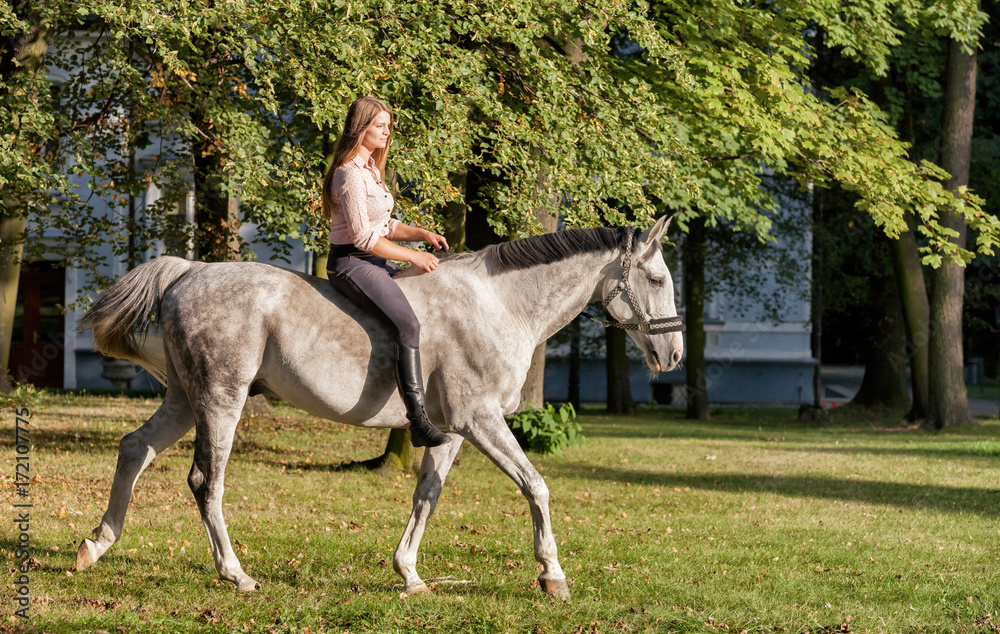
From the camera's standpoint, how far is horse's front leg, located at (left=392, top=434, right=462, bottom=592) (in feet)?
18.9

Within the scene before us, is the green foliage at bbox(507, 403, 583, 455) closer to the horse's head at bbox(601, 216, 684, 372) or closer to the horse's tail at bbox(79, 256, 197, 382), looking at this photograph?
the horse's head at bbox(601, 216, 684, 372)

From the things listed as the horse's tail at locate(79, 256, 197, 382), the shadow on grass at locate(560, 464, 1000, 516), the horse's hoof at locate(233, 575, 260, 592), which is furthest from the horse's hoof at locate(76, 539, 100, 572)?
the shadow on grass at locate(560, 464, 1000, 516)

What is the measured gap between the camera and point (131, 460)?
5.77 meters

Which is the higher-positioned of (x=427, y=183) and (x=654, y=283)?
(x=427, y=183)

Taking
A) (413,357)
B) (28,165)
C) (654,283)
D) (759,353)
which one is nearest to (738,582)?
(654,283)

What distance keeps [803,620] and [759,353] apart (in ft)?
85.8

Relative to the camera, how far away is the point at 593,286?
589 cm

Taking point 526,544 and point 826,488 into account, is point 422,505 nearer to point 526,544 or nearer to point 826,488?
point 526,544

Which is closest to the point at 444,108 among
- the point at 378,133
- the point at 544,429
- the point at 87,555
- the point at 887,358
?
the point at 378,133

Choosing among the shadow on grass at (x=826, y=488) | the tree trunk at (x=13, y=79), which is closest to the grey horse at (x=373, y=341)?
the tree trunk at (x=13, y=79)

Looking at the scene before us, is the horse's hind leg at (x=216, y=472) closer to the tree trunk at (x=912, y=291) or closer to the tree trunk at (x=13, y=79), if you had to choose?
the tree trunk at (x=13, y=79)

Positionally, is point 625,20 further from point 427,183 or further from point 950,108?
point 950,108

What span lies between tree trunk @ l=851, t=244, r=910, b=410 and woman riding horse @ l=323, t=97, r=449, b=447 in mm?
20785

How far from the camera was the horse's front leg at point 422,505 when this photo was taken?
5754mm
